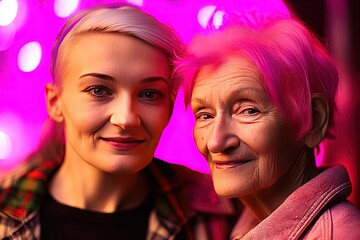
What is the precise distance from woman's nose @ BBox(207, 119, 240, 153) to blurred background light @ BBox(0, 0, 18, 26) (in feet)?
4.13

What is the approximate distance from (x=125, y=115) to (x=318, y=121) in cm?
59

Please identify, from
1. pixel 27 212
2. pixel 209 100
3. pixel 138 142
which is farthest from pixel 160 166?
pixel 209 100

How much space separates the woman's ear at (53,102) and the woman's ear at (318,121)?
904mm

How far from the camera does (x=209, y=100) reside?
1802 mm

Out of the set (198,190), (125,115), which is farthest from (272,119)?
(198,190)

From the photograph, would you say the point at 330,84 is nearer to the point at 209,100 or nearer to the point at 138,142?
the point at 209,100

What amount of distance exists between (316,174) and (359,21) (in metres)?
1.27

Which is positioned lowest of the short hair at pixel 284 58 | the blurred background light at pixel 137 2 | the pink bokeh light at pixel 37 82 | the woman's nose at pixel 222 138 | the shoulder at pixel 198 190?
the shoulder at pixel 198 190

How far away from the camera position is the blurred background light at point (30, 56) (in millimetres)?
2619

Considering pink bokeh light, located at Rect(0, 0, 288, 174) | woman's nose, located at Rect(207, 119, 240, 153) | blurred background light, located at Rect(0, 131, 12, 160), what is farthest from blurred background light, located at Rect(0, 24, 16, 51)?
woman's nose, located at Rect(207, 119, 240, 153)

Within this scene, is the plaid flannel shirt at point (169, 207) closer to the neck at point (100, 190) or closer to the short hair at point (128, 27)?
the neck at point (100, 190)

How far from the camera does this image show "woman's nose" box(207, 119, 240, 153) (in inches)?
69.1

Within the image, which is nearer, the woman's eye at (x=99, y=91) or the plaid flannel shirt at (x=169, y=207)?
the woman's eye at (x=99, y=91)

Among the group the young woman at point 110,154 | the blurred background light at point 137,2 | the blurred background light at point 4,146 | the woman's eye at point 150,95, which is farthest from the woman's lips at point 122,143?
the blurred background light at point 4,146
